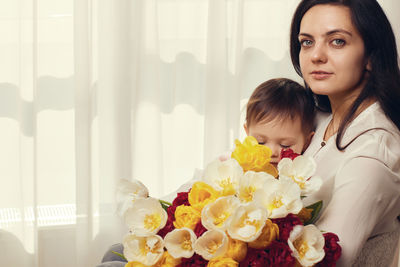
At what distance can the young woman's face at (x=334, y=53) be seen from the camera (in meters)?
1.39

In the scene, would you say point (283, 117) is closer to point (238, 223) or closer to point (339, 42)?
point (339, 42)

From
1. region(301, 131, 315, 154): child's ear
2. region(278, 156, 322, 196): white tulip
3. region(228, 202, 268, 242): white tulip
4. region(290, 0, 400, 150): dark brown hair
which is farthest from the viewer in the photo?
region(301, 131, 315, 154): child's ear

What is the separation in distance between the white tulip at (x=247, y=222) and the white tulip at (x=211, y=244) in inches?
0.8

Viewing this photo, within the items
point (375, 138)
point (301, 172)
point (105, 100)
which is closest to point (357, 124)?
point (375, 138)

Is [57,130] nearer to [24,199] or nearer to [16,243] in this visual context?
[24,199]

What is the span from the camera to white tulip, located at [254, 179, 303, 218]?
3.33 feet

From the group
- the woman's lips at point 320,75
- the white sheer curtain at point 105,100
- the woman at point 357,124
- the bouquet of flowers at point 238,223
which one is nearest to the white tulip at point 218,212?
the bouquet of flowers at point 238,223

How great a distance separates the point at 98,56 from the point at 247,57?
681 millimetres

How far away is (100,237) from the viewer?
98.0 inches

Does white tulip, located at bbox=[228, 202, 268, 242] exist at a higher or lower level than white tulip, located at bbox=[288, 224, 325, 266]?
higher

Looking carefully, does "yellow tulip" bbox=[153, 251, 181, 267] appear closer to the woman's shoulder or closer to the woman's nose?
the woman's shoulder

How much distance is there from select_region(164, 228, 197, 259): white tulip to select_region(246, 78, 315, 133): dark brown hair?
0.77m

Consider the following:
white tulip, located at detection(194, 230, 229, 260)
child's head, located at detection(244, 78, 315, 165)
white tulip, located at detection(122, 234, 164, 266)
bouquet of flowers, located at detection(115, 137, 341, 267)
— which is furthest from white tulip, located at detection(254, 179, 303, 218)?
child's head, located at detection(244, 78, 315, 165)

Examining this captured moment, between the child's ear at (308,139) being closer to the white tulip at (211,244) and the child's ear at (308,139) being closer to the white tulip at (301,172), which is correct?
the white tulip at (301,172)
